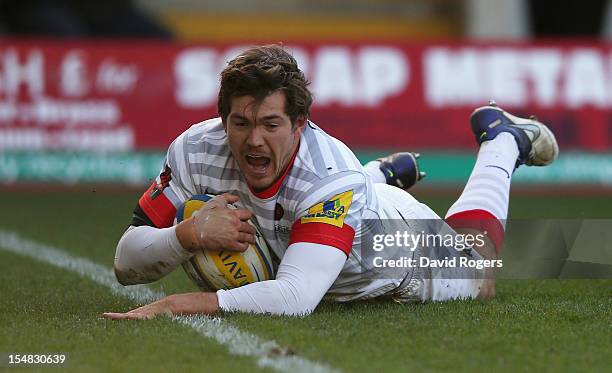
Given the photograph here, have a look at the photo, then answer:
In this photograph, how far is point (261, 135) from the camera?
5312 millimetres

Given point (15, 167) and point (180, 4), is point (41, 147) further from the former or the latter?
point (180, 4)

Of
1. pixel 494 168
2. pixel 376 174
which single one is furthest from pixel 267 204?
pixel 494 168

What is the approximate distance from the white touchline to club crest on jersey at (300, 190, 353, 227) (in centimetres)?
59

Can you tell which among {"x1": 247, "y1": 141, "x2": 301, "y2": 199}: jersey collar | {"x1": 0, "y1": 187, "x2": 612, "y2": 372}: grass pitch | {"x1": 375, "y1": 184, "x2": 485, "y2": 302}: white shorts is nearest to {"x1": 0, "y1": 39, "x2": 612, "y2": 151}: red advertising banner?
{"x1": 0, "y1": 187, "x2": 612, "y2": 372}: grass pitch

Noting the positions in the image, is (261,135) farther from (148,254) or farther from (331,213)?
(148,254)

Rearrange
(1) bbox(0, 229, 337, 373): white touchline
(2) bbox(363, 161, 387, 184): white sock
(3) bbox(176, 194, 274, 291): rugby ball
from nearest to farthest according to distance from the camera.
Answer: (1) bbox(0, 229, 337, 373): white touchline
(3) bbox(176, 194, 274, 291): rugby ball
(2) bbox(363, 161, 387, 184): white sock

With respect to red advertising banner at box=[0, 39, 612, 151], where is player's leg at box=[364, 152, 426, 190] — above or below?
above

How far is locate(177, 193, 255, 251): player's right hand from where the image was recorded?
533 cm

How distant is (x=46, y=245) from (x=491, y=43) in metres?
6.64

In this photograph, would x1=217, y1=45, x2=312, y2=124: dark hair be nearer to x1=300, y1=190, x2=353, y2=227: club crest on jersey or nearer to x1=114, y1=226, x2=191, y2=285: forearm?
x1=300, y1=190, x2=353, y2=227: club crest on jersey

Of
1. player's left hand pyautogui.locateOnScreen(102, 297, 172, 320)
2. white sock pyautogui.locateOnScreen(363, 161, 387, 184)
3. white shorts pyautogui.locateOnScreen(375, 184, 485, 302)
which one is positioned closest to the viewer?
player's left hand pyautogui.locateOnScreen(102, 297, 172, 320)

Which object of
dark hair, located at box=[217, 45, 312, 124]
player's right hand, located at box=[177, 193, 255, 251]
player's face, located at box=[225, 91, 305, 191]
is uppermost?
dark hair, located at box=[217, 45, 312, 124]

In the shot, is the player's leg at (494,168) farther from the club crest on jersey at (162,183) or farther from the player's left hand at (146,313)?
the player's left hand at (146,313)

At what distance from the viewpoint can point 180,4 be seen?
1867 cm
